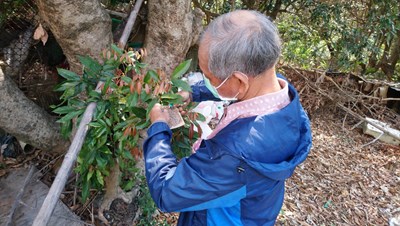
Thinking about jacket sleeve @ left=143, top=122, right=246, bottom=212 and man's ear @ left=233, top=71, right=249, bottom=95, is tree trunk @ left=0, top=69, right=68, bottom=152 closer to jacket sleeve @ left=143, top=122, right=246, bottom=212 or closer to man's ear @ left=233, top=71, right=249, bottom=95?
jacket sleeve @ left=143, top=122, right=246, bottom=212

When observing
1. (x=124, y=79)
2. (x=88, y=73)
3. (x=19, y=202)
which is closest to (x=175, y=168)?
(x=124, y=79)

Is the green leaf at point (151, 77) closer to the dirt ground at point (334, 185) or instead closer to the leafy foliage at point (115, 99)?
the leafy foliage at point (115, 99)

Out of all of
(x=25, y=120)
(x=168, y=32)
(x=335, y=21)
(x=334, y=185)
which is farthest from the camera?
(x=335, y=21)

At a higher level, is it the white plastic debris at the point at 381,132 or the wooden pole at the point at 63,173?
the wooden pole at the point at 63,173

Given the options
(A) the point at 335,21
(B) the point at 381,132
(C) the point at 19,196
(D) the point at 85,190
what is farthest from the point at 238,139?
(B) the point at 381,132

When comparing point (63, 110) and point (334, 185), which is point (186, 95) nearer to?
point (63, 110)

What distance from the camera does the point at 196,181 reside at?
1.15 meters

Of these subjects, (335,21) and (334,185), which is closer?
(334,185)

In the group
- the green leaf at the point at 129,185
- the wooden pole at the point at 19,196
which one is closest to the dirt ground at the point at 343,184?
the green leaf at the point at 129,185

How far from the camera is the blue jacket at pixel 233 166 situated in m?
1.13

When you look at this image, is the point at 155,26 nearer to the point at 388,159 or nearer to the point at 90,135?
the point at 90,135

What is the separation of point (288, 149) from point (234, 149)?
231mm

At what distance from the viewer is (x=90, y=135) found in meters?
1.63

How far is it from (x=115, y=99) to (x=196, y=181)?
0.64 m
